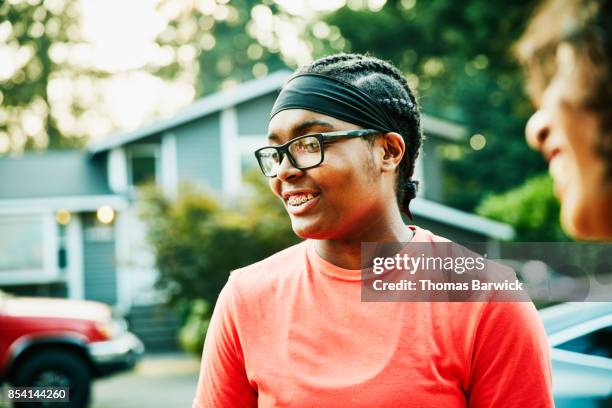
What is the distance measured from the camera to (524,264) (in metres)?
2.35

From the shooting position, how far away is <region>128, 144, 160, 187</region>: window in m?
16.8

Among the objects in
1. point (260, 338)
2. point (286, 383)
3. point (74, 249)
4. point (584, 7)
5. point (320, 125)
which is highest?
point (74, 249)

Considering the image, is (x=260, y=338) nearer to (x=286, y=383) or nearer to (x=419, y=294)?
(x=286, y=383)

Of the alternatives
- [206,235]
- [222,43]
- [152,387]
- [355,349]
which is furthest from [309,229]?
[222,43]

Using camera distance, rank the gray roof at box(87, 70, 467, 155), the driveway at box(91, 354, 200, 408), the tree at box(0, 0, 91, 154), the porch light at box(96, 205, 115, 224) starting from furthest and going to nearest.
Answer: the tree at box(0, 0, 91, 154) → the porch light at box(96, 205, 115, 224) → the gray roof at box(87, 70, 467, 155) → the driveway at box(91, 354, 200, 408)

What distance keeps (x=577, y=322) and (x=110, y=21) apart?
75.4ft

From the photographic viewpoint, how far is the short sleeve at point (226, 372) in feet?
5.64


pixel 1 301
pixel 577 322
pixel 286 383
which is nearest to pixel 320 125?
pixel 286 383

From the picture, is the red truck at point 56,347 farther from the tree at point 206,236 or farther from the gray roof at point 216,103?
the gray roof at point 216,103

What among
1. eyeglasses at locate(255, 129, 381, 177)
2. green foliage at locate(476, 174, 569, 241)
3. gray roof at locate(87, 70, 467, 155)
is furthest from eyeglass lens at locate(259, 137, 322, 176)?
gray roof at locate(87, 70, 467, 155)

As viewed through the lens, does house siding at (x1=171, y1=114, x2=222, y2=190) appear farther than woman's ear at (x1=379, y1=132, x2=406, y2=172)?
Yes

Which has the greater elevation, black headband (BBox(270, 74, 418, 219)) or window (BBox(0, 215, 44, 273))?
window (BBox(0, 215, 44, 273))

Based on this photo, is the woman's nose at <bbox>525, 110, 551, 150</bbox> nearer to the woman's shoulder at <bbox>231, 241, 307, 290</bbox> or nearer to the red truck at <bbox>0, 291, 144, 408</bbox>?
the woman's shoulder at <bbox>231, 241, 307, 290</bbox>

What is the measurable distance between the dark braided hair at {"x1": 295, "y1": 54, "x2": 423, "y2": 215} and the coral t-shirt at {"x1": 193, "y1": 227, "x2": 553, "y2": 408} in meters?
0.23
